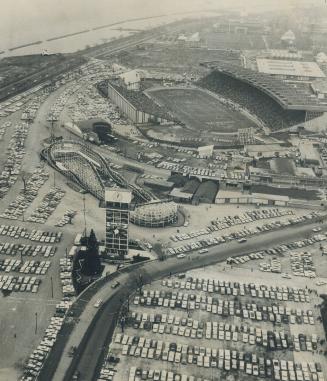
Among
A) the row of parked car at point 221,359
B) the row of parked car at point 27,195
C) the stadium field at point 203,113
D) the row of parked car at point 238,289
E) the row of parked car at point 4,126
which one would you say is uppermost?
the row of parked car at point 221,359

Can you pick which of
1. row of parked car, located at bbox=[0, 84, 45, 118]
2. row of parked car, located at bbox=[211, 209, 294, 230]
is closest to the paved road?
row of parked car, located at bbox=[211, 209, 294, 230]

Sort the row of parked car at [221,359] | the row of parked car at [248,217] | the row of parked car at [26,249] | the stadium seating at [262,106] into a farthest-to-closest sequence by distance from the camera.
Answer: the stadium seating at [262,106] → the row of parked car at [248,217] → the row of parked car at [26,249] → the row of parked car at [221,359]

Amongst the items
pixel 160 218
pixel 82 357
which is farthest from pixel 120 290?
pixel 160 218

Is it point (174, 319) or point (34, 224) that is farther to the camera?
point (34, 224)

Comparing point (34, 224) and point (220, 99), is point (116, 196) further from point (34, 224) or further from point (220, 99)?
point (220, 99)

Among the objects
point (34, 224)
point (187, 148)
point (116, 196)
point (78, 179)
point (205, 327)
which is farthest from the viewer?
point (187, 148)

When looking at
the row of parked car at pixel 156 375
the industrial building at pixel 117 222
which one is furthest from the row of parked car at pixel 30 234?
the row of parked car at pixel 156 375

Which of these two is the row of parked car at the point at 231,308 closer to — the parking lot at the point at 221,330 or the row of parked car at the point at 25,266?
the parking lot at the point at 221,330
